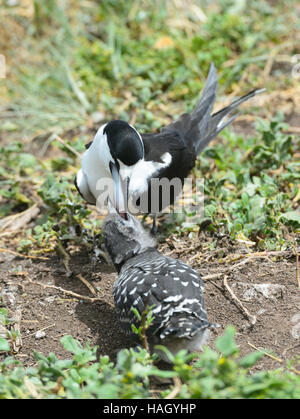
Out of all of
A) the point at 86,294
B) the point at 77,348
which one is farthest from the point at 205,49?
the point at 77,348

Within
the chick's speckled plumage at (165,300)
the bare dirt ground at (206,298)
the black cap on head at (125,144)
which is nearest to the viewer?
the chick's speckled plumage at (165,300)

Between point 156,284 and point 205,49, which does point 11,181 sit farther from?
point 205,49

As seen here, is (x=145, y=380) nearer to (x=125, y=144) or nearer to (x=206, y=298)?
(x=206, y=298)

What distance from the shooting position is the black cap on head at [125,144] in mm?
3773

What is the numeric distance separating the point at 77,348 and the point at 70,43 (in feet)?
16.6

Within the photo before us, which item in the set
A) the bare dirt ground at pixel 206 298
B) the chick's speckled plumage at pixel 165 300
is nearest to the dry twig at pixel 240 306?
the bare dirt ground at pixel 206 298

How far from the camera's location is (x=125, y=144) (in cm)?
377

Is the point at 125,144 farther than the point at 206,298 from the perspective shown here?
Yes

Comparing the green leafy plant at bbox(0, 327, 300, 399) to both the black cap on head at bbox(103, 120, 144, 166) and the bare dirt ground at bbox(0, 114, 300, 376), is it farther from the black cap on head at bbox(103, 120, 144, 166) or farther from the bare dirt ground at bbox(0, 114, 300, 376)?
the black cap on head at bbox(103, 120, 144, 166)

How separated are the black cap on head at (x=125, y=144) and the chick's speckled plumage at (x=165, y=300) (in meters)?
0.76

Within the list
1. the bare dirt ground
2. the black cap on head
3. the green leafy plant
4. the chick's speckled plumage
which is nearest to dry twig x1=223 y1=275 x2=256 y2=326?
the bare dirt ground

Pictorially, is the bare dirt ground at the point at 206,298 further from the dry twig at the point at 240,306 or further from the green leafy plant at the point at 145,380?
the green leafy plant at the point at 145,380

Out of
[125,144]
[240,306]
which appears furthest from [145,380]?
[125,144]

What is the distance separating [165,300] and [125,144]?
1364mm
